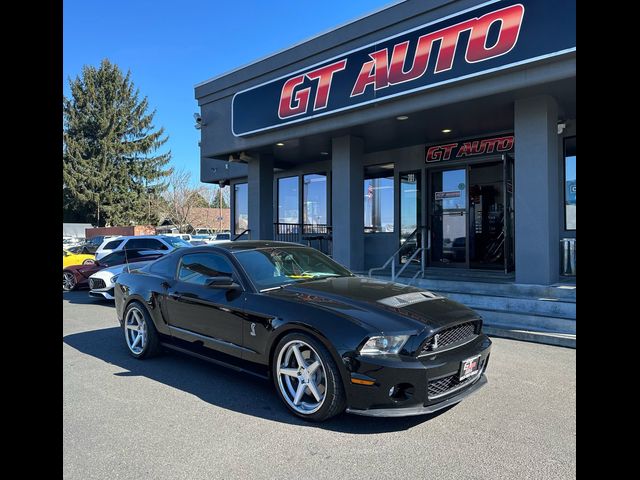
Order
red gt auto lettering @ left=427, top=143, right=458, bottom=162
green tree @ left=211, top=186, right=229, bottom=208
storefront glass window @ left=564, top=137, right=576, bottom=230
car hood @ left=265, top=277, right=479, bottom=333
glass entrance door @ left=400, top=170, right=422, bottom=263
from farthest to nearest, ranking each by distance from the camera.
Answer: green tree @ left=211, top=186, right=229, bottom=208
glass entrance door @ left=400, top=170, right=422, bottom=263
red gt auto lettering @ left=427, top=143, right=458, bottom=162
storefront glass window @ left=564, top=137, right=576, bottom=230
car hood @ left=265, top=277, right=479, bottom=333

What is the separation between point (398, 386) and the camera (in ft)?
11.3

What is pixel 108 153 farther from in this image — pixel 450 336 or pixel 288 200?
pixel 450 336

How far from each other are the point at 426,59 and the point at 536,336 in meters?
5.00

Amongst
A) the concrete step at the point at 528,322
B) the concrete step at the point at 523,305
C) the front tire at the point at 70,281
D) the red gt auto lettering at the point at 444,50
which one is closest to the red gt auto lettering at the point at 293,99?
the red gt auto lettering at the point at 444,50

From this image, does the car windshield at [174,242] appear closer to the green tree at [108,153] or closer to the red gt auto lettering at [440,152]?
the red gt auto lettering at [440,152]

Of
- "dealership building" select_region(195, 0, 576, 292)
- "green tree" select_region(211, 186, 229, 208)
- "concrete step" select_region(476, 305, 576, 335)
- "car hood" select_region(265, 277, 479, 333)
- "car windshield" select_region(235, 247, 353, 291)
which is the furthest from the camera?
"green tree" select_region(211, 186, 229, 208)

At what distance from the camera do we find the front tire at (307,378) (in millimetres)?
3600

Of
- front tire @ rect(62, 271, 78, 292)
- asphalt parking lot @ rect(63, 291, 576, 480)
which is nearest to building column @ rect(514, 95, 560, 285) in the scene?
asphalt parking lot @ rect(63, 291, 576, 480)

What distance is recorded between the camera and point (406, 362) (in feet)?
11.3

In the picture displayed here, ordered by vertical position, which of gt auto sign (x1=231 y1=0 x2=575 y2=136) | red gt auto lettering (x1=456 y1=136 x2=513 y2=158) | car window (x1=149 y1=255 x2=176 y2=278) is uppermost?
gt auto sign (x1=231 y1=0 x2=575 y2=136)

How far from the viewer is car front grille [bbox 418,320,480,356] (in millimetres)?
3580

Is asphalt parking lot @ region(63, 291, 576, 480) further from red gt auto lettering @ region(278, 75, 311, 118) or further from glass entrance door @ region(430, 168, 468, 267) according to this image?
red gt auto lettering @ region(278, 75, 311, 118)

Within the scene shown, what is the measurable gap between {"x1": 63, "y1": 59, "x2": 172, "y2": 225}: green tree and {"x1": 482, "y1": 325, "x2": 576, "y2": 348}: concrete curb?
4685 cm

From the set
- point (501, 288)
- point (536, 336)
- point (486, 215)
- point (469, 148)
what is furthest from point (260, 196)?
point (536, 336)
